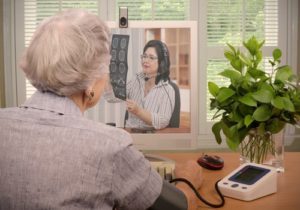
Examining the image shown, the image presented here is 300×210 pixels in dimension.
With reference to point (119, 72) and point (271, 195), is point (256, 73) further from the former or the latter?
point (119, 72)

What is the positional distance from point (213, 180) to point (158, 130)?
0.32 metres

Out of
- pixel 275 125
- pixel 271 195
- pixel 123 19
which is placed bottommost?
pixel 271 195

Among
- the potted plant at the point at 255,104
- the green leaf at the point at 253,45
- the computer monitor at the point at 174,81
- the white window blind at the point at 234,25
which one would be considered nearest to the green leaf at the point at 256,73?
the potted plant at the point at 255,104

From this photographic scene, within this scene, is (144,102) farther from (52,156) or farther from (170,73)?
(52,156)

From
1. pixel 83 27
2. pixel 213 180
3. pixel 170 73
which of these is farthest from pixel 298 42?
pixel 83 27

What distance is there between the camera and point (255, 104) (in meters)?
1.45

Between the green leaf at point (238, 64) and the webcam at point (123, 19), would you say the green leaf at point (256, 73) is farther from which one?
the webcam at point (123, 19)

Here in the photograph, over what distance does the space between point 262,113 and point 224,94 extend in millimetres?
149

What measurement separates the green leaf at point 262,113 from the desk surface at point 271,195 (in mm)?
240

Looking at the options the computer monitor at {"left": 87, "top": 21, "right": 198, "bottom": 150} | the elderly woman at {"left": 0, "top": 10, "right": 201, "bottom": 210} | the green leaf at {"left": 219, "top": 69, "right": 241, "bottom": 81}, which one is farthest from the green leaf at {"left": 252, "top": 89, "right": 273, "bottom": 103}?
the elderly woman at {"left": 0, "top": 10, "right": 201, "bottom": 210}

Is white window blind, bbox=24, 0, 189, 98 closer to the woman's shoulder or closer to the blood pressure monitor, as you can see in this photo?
the blood pressure monitor

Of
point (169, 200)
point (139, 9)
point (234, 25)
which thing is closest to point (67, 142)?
point (169, 200)

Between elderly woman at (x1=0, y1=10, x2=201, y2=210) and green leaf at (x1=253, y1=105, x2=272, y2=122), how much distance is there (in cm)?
58

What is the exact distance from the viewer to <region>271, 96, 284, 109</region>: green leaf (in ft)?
4.58
